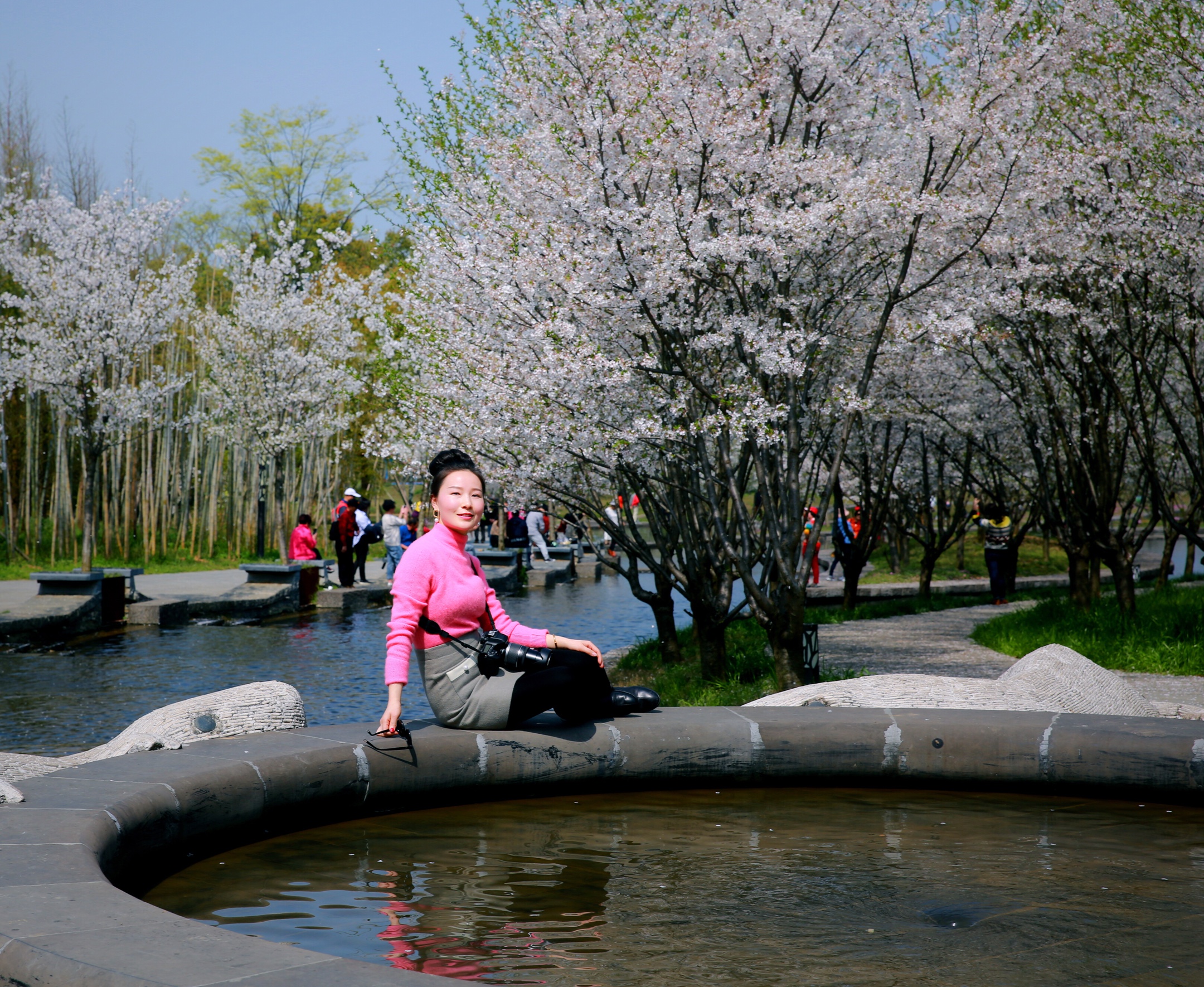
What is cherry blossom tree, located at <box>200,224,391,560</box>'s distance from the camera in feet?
75.8

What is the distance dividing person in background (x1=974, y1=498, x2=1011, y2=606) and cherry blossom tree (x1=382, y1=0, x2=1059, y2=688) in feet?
30.1

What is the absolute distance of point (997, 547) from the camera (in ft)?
61.4

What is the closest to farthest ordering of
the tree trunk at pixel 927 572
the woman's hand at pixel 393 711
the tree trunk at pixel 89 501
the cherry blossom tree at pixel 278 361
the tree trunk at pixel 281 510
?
the woman's hand at pixel 393 711
the tree trunk at pixel 89 501
the tree trunk at pixel 927 572
the tree trunk at pixel 281 510
the cherry blossom tree at pixel 278 361

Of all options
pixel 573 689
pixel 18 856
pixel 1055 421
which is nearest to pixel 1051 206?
pixel 1055 421

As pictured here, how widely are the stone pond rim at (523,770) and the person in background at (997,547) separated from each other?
43.9ft

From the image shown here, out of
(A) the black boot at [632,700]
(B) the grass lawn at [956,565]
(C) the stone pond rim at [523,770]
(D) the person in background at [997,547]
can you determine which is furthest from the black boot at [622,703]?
(B) the grass lawn at [956,565]

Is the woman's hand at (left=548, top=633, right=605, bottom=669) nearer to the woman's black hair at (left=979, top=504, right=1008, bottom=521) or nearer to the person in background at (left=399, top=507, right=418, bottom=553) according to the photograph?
the woman's black hair at (left=979, top=504, right=1008, bottom=521)

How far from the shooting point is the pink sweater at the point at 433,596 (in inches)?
199

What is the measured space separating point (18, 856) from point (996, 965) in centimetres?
294

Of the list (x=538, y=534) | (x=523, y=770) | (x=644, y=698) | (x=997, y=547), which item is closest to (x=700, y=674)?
(x=644, y=698)

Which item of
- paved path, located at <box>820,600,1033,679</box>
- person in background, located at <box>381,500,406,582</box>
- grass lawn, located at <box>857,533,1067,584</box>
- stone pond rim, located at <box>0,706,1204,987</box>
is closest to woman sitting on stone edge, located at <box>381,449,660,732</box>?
stone pond rim, located at <box>0,706,1204,987</box>

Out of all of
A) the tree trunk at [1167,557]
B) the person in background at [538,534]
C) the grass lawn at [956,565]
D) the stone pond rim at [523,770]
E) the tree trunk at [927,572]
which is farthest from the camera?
the person in background at [538,534]

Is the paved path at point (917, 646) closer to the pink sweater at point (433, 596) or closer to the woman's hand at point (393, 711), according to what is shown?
the pink sweater at point (433, 596)

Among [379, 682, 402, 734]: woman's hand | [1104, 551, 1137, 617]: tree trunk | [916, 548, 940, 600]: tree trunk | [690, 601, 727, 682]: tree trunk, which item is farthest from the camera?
[916, 548, 940, 600]: tree trunk
